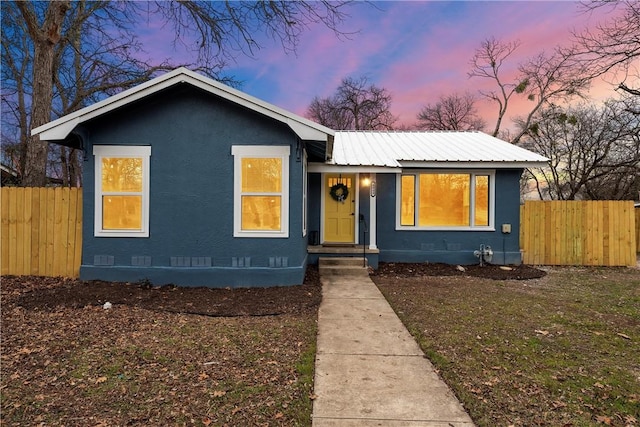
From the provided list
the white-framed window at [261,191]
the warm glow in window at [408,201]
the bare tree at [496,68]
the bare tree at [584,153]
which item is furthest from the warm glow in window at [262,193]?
the bare tree at [496,68]

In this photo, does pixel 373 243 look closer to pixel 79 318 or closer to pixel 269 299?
pixel 269 299

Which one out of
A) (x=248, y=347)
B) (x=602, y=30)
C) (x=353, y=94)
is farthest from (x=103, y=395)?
(x=353, y=94)

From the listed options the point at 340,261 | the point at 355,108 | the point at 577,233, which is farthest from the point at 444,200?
the point at 355,108

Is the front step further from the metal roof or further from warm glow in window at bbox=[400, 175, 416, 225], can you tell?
the metal roof

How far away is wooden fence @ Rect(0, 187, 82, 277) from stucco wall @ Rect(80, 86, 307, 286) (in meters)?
0.71

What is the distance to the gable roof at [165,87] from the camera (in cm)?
659

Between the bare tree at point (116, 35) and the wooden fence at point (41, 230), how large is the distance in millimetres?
2149

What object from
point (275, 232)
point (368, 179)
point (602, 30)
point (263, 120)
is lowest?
point (275, 232)

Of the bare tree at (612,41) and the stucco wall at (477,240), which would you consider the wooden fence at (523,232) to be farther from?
the bare tree at (612,41)

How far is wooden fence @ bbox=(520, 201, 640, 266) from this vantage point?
1001 cm

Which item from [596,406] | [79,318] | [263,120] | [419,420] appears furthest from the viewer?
[263,120]

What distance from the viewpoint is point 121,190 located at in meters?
7.17

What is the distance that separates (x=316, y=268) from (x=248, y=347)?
4953mm

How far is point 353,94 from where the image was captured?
34.4 meters
